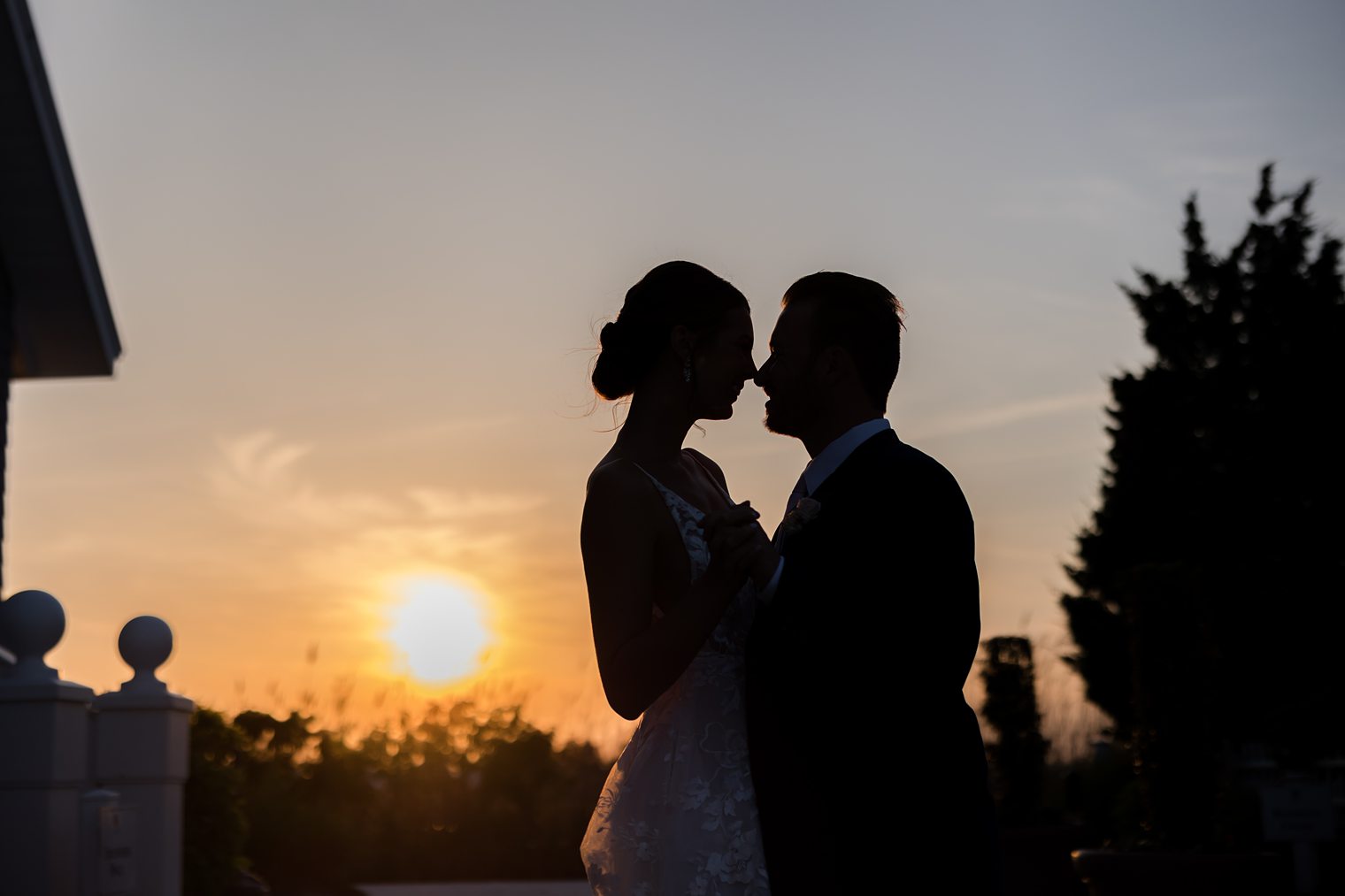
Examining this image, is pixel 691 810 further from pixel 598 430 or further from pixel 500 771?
pixel 500 771

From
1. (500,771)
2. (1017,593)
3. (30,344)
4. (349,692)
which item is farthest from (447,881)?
(1017,593)

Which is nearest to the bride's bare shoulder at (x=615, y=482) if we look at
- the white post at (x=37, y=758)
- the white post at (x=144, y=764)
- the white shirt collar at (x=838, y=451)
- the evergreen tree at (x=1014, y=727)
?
the white shirt collar at (x=838, y=451)

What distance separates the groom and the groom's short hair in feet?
0.76

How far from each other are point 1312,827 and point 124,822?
9993mm

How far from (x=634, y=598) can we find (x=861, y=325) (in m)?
0.89

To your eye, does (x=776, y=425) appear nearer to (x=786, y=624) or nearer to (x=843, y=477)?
(x=843, y=477)

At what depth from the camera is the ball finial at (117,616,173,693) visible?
22.9 ft

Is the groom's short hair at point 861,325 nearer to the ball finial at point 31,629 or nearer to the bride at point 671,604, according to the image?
the bride at point 671,604

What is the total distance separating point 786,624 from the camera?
329 cm

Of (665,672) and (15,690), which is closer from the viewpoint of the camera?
(665,672)

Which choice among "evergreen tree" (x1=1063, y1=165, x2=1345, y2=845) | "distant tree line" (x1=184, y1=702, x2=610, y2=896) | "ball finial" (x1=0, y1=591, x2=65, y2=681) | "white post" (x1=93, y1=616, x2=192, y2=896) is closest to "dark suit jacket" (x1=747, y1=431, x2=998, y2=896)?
"ball finial" (x1=0, y1=591, x2=65, y2=681)

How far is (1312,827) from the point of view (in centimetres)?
1255

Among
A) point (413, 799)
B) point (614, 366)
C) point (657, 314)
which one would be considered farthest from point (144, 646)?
point (413, 799)

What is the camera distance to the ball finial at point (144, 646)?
6.99 m
